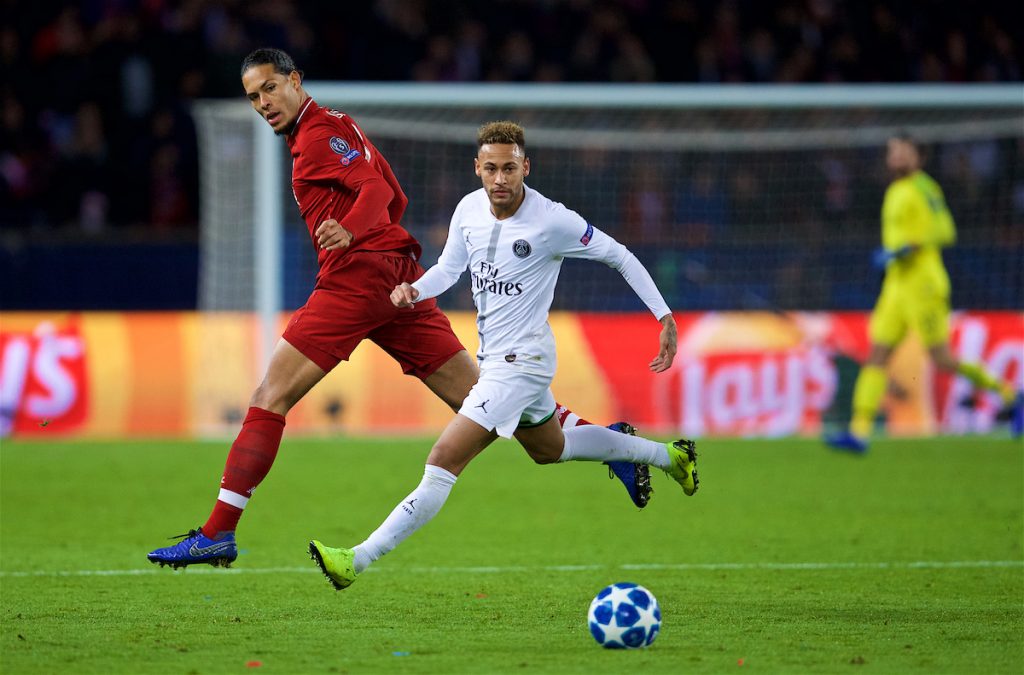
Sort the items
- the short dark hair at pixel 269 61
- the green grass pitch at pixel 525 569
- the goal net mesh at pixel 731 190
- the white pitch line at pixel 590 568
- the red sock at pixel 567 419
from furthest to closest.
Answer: the goal net mesh at pixel 731 190 → the white pitch line at pixel 590 568 → the red sock at pixel 567 419 → the short dark hair at pixel 269 61 → the green grass pitch at pixel 525 569

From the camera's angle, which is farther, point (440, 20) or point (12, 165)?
point (440, 20)

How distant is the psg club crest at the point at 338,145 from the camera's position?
6.28m

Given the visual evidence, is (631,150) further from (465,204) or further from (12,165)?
(465,204)

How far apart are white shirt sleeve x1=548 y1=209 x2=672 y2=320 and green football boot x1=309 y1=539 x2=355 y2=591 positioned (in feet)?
5.07

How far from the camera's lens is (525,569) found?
7.04m

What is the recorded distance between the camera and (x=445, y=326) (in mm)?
6516

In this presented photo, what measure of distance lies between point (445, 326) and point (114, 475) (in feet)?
17.6

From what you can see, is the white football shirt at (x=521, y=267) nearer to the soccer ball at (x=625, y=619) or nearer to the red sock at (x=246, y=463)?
the red sock at (x=246, y=463)

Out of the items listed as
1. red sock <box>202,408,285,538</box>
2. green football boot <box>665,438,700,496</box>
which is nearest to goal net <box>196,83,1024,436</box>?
green football boot <box>665,438,700,496</box>

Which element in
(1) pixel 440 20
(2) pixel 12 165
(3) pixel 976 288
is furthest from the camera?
(1) pixel 440 20

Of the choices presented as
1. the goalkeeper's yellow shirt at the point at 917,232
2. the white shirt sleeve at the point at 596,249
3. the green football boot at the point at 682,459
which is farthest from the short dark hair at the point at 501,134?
the goalkeeper's yellow shirt at the point at 917,232

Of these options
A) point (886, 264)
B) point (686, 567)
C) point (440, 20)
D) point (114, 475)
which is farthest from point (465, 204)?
point (440, 20)

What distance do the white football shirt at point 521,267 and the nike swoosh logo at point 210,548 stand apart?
128 cm

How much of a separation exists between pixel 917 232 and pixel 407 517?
A: 7.16m
